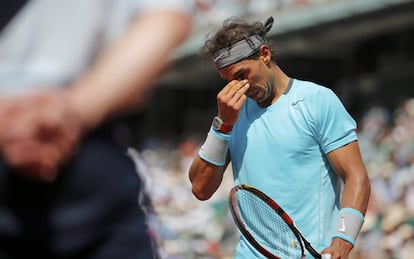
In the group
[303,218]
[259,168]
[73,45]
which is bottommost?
[303,218]

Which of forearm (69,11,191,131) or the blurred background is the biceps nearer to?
forearm (69,11,191,131)

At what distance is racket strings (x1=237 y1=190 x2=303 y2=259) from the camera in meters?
4.06

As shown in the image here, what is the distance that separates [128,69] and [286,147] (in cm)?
Answer: 211

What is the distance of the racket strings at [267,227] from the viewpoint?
4.06 meters

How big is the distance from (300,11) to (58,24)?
16090 mm

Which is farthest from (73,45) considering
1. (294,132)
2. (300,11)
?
(300,11)

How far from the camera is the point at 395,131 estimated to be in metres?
13.6

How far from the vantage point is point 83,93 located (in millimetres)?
1885

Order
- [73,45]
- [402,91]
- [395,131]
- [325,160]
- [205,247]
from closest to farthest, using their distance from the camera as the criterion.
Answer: [73,45] → [325,160] → [205,247] → [395,131] → [402,91]

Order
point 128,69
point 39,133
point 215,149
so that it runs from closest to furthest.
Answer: point 39,133 < point 128,69 < point 215,149

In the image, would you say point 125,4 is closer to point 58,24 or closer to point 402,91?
point 58,24

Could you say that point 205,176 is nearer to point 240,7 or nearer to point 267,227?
point 267,227

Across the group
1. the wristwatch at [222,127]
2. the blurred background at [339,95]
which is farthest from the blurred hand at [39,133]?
the blurred background at [339,95]

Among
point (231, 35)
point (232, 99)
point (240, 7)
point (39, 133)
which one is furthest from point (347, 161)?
point (240, 7)
